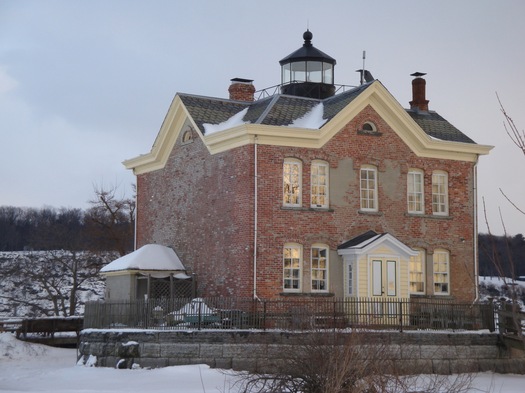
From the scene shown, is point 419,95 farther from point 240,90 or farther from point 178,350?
point 178,350

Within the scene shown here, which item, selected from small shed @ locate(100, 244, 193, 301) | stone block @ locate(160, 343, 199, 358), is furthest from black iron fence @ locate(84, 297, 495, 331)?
small shed @ locate(100, 244, 193, 301)

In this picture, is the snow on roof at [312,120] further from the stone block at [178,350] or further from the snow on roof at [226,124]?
the stone block at [178,350]

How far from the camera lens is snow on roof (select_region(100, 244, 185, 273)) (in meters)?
34.3

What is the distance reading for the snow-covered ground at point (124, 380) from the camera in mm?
23766

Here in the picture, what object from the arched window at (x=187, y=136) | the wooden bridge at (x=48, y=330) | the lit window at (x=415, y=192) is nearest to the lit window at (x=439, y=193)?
the lit window at (x=415, y=192)

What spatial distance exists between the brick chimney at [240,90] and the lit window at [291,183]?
683 centimetres

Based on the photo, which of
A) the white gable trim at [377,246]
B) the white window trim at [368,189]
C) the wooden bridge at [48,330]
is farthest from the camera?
the wooden bridge at [48,330]

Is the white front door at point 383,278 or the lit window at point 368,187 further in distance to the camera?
the lit window at point 368,187

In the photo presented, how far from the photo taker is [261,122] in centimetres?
3272

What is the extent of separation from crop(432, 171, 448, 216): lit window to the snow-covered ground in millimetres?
8468

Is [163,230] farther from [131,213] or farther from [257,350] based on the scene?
[131,213]

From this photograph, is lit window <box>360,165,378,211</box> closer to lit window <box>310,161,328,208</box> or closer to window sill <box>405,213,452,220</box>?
window sill <box>405,213,452,220</box>

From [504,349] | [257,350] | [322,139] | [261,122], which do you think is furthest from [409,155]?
[257,350]

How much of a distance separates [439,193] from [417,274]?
141 inches
